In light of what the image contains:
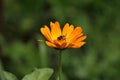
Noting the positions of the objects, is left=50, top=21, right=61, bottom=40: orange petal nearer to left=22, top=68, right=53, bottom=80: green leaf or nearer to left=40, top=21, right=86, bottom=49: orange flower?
left=40, top=21, right=86, bottom=49: orange flower

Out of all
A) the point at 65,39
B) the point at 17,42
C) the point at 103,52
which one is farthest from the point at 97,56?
the point at 65,39

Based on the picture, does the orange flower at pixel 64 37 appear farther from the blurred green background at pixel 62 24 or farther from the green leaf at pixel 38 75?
the blurred green background at pixel 62 24

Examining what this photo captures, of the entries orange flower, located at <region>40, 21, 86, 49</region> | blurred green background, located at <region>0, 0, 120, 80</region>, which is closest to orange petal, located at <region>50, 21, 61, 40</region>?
orange flower, located at <region>40, 21, 86, 49</region>

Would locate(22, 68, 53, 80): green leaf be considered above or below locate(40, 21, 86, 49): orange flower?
below

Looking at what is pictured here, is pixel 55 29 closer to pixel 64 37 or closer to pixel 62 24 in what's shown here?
pixel 64 37

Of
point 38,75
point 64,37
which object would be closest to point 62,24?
point 64,37

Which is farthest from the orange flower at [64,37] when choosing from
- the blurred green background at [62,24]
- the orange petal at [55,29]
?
the blurred green background at [62,24]
